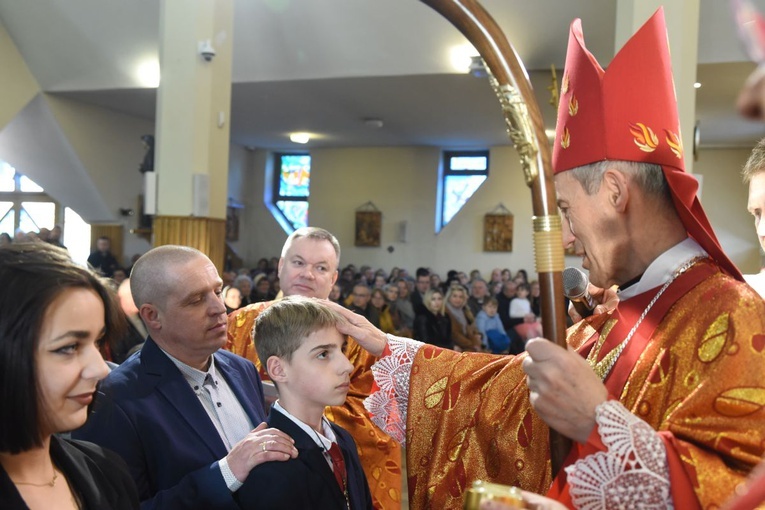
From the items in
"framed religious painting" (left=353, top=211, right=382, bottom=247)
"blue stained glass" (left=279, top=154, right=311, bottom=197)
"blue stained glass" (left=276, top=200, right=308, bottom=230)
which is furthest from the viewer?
"blue stained glass" (left=276, top=200, right=308, bottom=230)

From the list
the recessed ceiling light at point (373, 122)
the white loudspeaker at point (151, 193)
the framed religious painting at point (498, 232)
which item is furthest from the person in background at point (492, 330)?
the framed religious painting at point (498, 232)

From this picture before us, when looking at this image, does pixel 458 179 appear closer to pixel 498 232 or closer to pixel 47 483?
pixel 498 232

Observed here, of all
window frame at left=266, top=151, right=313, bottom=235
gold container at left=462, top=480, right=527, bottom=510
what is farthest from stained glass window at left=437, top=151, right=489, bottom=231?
gold container at left=462, top=480, right=527, bottom=510

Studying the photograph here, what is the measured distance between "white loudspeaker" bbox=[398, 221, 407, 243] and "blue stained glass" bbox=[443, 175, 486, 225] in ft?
3.08

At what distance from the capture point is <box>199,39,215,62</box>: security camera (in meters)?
8.11

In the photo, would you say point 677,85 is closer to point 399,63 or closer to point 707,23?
point 707,23

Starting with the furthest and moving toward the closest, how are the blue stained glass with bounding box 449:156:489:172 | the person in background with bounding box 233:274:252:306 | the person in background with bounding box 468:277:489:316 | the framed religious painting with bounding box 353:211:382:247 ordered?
the framed religious painting with bounding box 353:211:382:247 < the blue stained glass with bounding box 449:156:489:172 < the person in background with bounding box 468:277:489:316 < the person in background with bounding box 233:274:252:306

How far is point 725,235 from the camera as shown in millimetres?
15062

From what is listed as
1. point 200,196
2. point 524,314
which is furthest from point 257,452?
point 524,314

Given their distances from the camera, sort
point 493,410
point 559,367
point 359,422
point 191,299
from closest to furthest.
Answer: point 559,367 < point 493,410 < point 191,299 < point 359,422

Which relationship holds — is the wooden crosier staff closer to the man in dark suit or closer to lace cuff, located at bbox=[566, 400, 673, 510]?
lace cuff, located at bbox=[566, 400, 673, 510]

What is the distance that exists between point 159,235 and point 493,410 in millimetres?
6623

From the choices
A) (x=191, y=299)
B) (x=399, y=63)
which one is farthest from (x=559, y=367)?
(x=399, y=63)

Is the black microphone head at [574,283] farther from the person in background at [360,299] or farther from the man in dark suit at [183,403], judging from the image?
the person in background at [360,299]
